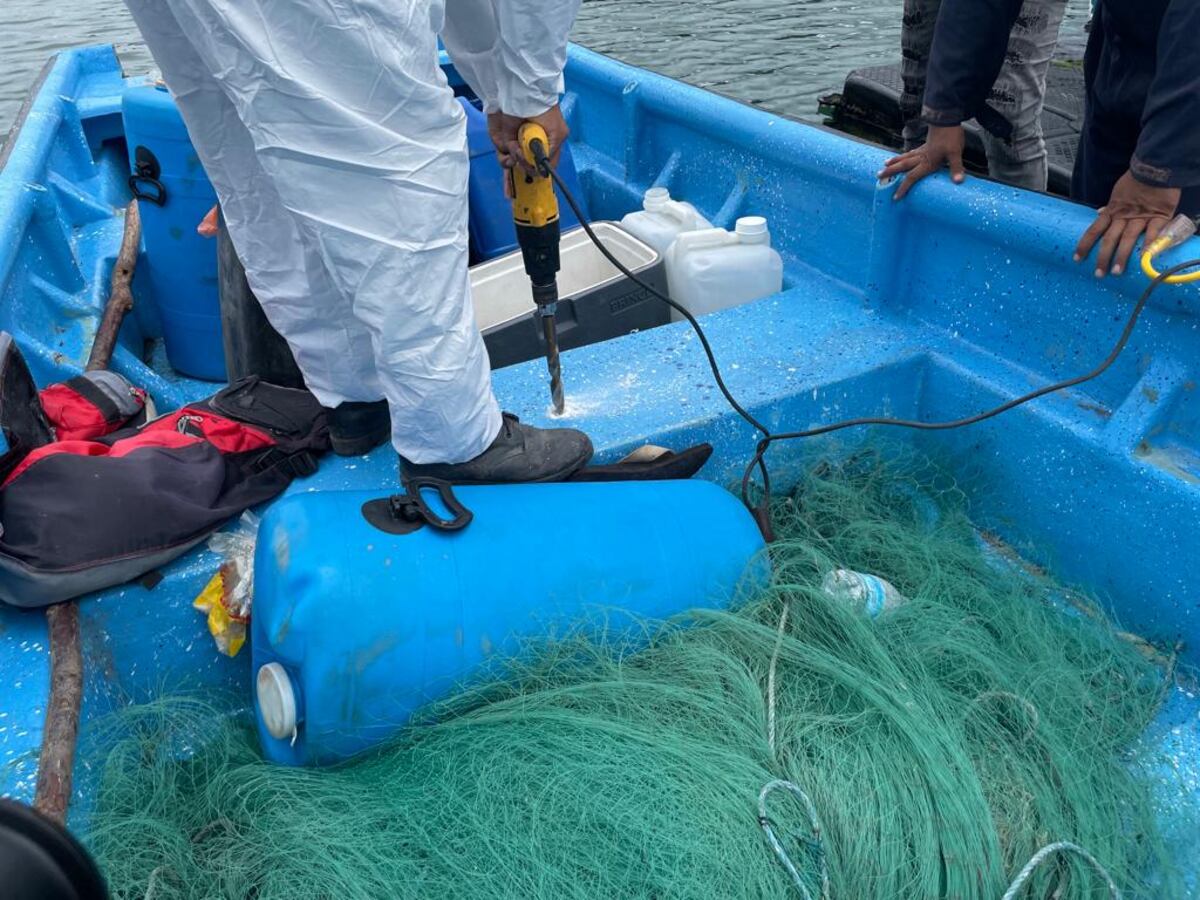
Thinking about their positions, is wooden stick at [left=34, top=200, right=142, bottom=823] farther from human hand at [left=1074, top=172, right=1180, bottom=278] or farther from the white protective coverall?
human hand at [left=1074, top=172, right=1180, bottom=278]

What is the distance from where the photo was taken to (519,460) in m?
1.97

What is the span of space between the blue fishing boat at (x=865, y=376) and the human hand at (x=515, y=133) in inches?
21.6

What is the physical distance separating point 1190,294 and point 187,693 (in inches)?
82.3

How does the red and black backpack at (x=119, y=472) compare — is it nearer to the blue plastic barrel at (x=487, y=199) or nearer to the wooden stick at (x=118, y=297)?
the wooden stick at (x=118, y=297)

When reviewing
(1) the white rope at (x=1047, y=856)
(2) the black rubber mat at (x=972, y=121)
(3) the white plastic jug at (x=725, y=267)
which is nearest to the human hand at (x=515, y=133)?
(3) the white plastic jug at (x=725, y=267)

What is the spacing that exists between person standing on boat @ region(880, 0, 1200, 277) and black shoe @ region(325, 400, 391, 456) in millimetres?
1416

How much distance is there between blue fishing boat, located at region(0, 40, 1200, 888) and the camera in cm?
184

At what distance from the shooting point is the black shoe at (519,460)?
76.4 inches

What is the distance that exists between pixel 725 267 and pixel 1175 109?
131 cm

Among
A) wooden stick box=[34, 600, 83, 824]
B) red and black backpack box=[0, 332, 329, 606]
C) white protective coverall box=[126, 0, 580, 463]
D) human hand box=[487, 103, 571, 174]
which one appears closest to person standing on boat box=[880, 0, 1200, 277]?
human hand box=[487, 103, 571, 174]

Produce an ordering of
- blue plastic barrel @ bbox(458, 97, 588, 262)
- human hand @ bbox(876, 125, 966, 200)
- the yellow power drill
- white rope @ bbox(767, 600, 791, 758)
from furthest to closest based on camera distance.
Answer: blue plastic barrel @ bbox(458, 97, 588, 262) < human hand @ bbox(876, 125, 966, 200) < the yellow power drill < white rope @ bbox(767, 600, 791, 758)

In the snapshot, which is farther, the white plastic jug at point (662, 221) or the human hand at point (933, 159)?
the white plastic jug at point (662, 221)

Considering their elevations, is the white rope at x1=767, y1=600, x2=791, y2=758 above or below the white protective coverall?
below

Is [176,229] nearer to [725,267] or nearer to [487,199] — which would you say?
[487,199]
